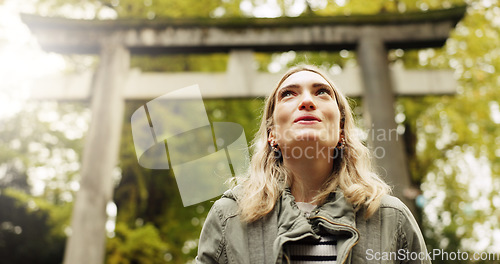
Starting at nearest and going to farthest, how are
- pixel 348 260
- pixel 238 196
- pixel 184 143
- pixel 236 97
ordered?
pixel 348 260 < pixel 238 196 < pixel 236 97 < pixel 184 143

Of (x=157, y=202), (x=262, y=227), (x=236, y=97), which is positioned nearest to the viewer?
(x=262, y=227)

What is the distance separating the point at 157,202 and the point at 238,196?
7068mm

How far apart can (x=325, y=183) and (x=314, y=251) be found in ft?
0.96

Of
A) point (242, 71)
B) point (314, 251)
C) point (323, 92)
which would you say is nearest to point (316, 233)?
point (314, 251)

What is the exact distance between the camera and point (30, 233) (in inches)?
314

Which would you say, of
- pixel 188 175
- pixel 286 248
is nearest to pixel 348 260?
pixel 286 248

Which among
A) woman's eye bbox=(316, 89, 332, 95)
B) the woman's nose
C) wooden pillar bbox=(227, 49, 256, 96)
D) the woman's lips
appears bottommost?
the woman's lips

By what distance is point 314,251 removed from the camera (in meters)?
1.22

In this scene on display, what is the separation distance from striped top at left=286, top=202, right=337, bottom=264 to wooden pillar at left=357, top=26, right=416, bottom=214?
114 inches

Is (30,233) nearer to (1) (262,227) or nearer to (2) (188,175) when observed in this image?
(2) (188,175)

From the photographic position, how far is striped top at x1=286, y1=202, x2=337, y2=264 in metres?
1.21

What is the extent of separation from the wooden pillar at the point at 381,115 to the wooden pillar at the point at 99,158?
306cm
